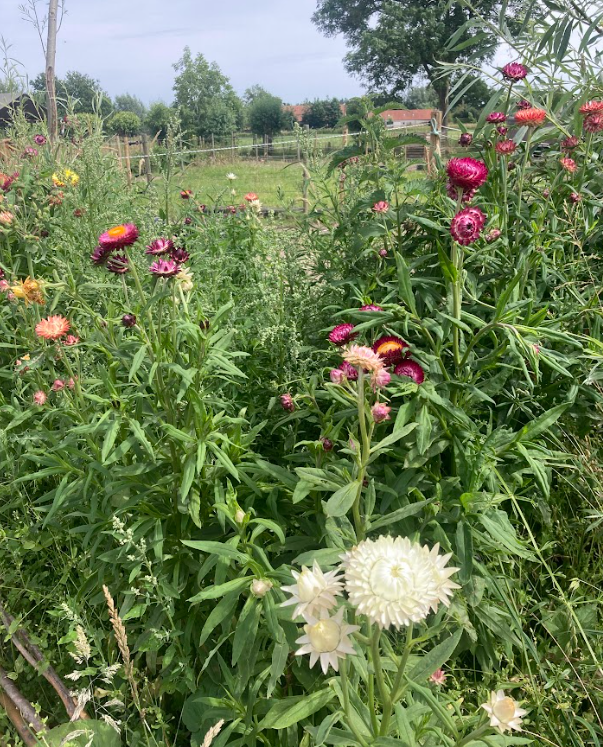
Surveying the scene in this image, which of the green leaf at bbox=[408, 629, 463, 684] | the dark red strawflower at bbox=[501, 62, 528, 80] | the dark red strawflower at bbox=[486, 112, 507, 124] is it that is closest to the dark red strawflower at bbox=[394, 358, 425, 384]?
the green leaf at bbox=[408, 629, 463, 684]

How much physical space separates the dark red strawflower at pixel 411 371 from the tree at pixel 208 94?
55.9 metres

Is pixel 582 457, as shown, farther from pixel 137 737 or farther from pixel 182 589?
pixel 137 737

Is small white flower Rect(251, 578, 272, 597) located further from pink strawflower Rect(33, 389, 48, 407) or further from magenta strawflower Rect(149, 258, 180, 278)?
pink strawflower Rect(33, 389, 48, 407)

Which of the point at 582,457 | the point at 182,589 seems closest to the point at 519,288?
the point at 582,457

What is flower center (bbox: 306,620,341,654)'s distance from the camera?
0.85 m

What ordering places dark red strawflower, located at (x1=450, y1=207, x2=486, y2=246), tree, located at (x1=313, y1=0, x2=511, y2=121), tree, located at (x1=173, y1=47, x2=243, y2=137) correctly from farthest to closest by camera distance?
tree, located at (x1=173, y1=47, x2=243, y2=137) → tree, located at (x1=313, y1=0, x2=511, y2=121) → dark red strawflower, located at (x1=450, y1=207, x2=486, y2=246)

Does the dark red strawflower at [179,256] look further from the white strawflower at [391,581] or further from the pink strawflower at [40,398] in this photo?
the white strawflower at [391,581]

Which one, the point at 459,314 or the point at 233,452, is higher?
the point at 459,314

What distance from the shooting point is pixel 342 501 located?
116cm

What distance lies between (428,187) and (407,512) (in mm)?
1476

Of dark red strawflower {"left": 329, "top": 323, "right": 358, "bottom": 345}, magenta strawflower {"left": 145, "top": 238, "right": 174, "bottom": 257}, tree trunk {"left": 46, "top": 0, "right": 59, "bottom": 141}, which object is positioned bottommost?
dark red strawflower {"left": 329, "top": 323, "right": 358, "bottom": 345}

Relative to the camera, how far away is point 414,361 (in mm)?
1727

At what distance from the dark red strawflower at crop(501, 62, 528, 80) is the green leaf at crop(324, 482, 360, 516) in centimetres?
194

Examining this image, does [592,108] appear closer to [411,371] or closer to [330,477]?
[411,371]
